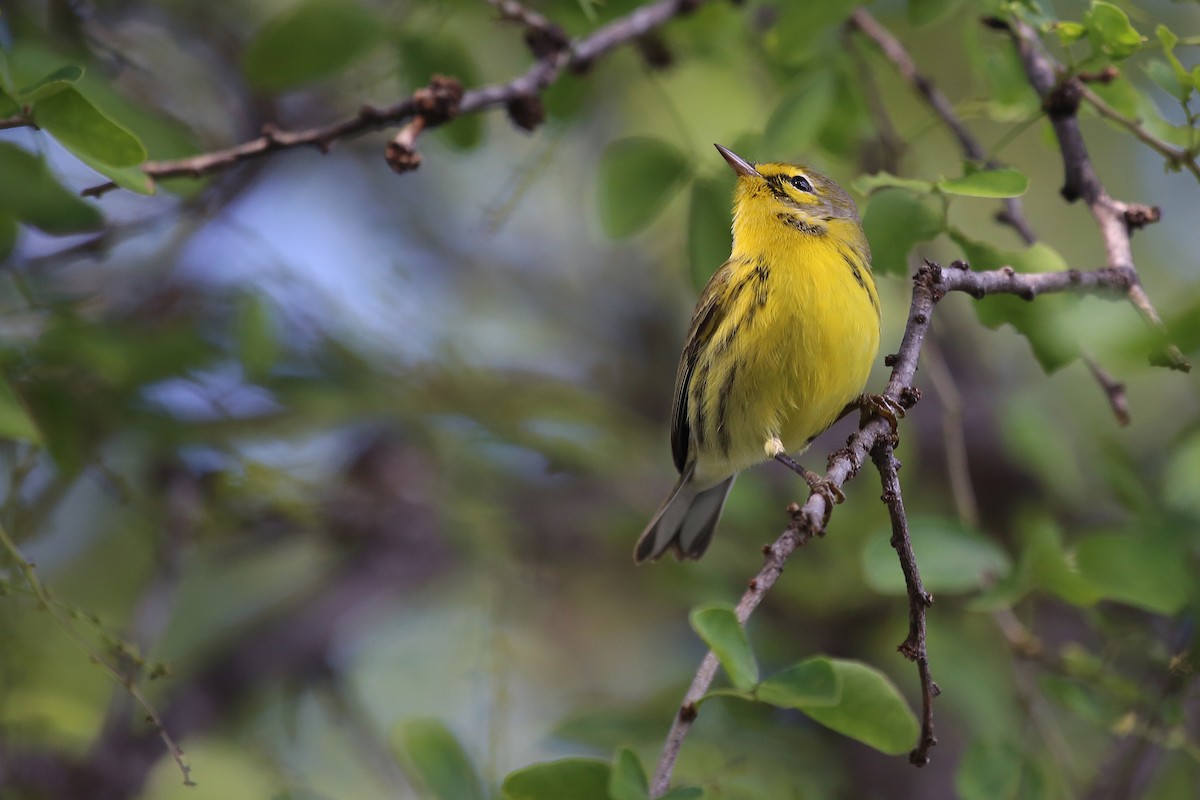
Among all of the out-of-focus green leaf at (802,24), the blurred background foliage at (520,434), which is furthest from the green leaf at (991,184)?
the out-of-focus green leaf at (802,24)

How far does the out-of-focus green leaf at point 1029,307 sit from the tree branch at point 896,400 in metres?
0.09

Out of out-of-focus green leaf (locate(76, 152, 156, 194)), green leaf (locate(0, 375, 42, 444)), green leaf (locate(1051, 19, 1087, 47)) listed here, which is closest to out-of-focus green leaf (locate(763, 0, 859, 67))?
green leaf (locate(1051, 19, 1087, 47))

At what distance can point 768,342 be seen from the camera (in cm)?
340

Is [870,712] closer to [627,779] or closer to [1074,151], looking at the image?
[627,779]

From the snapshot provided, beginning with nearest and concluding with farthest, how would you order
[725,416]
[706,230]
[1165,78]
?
[1165,78] < [706,230] < [725,416]

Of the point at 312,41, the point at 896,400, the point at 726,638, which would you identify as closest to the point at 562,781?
the point at 726,638

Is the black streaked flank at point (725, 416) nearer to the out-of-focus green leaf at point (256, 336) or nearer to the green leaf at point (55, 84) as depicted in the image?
the out-of-focus green leaf at point (256, 336)

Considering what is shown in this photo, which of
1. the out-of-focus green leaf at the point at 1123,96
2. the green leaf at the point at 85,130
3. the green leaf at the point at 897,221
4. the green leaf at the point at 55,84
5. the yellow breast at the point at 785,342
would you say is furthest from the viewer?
the yellow breast at the point at 785,342

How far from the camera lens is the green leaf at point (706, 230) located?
3.48 metres

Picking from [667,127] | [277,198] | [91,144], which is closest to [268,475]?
[91,144]

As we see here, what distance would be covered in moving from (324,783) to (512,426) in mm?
2096

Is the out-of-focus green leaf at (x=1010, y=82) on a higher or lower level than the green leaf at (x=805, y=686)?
higher

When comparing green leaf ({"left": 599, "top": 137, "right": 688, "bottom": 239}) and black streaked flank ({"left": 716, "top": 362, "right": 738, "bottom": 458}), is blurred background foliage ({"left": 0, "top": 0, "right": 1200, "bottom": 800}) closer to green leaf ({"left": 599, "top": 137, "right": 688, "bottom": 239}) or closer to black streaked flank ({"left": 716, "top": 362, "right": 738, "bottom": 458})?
green leaf ({"left": 599, "top": 137, "right": 688, "bottom": 239})

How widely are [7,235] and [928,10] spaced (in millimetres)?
2523
